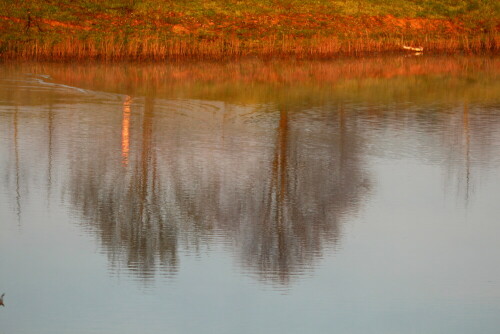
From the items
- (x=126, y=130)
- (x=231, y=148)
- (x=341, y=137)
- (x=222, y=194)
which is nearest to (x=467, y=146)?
(x=341, y=137)

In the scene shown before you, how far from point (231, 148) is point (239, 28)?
2558cm

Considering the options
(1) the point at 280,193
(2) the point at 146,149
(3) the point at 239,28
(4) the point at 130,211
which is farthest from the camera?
(3) the point at 239,28

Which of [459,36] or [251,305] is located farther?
[459,36]

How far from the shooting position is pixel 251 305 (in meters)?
10.6

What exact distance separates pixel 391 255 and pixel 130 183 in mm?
5340

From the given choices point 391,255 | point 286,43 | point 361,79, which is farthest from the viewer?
point 286,43

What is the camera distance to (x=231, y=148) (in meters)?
19.1

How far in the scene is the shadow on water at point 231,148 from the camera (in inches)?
527

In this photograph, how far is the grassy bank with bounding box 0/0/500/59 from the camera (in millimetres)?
36812

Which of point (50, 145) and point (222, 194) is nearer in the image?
point (222, 194)

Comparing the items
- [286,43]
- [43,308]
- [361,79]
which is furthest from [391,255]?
[286,43]

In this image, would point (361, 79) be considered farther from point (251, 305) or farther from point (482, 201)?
point (251, 305)

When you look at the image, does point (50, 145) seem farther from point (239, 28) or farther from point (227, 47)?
point (239, 28)

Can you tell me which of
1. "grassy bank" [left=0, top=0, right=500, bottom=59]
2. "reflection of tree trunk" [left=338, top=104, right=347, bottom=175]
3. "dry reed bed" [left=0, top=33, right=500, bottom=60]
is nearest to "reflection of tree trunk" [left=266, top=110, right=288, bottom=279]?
"reflection of tree trunk" [left=338, top=104, right=347, bottom=175]
